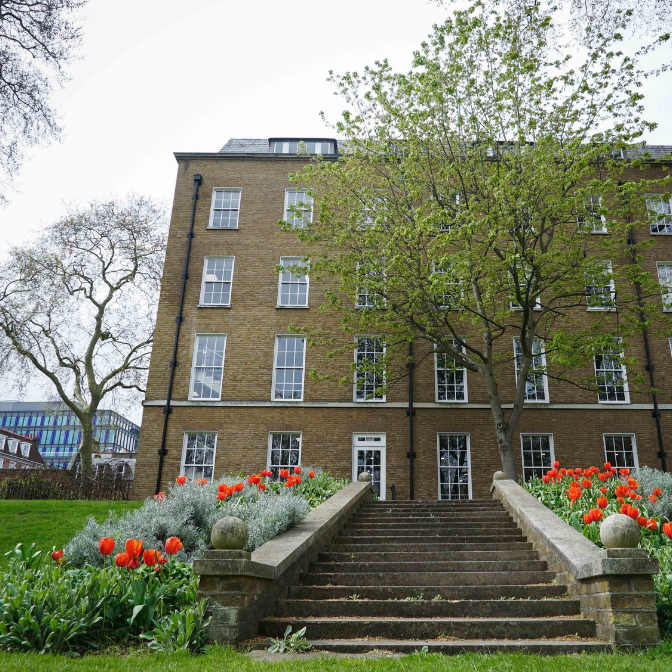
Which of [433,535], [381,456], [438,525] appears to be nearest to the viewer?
[433,535]

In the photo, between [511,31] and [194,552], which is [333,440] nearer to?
[194,552]

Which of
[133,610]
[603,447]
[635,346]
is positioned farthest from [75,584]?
[635,346]

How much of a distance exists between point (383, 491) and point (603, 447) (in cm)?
707

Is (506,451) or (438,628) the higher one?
(506,451)

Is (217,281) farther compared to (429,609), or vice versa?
(217,281)

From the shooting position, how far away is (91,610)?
20.8ft

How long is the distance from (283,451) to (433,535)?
9657 millimetres

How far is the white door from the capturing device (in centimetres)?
1953

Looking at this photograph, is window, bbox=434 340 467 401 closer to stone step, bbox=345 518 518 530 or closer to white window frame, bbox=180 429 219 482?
white window frame, bbox=180 429 219 482

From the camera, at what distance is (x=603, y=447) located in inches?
770

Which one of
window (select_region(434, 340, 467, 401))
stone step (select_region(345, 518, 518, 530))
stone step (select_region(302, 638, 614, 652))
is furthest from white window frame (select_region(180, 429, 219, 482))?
stone step (select_region(302, 638, 614, 652))

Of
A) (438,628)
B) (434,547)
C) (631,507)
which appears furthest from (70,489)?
(631,507)

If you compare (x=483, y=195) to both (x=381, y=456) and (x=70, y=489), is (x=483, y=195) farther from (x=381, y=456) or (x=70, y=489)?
(x=70, y=489)

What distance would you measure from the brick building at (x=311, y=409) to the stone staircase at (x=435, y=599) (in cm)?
881
